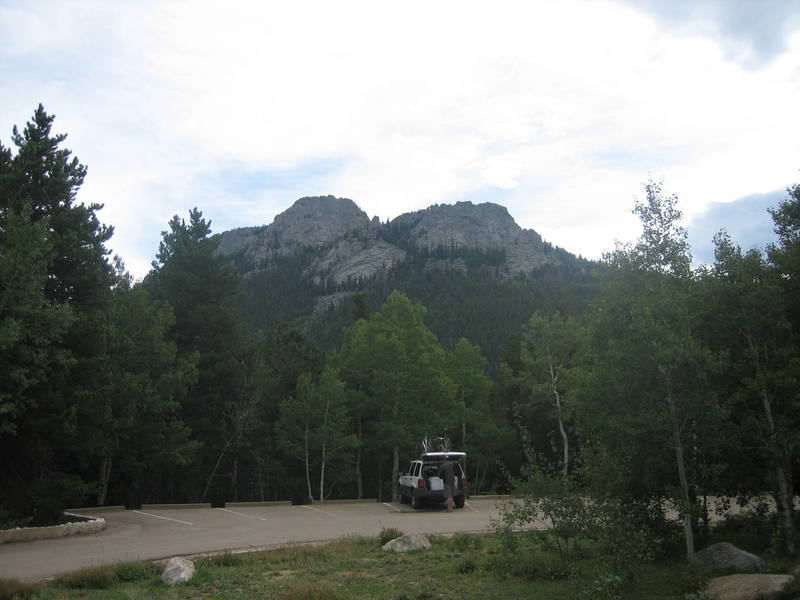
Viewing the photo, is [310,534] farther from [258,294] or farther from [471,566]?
[258,294]

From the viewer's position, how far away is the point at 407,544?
13508mm

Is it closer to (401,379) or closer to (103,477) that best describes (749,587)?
(401,379)

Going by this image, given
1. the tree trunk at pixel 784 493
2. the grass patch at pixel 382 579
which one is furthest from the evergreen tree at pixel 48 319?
the tree trunk at pixel 784 493

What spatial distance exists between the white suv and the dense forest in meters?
3.40

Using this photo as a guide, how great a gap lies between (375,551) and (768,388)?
8158mm

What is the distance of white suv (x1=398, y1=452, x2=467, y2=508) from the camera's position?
76.9 ft

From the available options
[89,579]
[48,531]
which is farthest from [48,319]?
[89,579]

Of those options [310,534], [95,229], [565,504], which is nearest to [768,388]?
[565,504]

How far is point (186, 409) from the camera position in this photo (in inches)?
1282

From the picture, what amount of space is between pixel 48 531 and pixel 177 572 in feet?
26.2

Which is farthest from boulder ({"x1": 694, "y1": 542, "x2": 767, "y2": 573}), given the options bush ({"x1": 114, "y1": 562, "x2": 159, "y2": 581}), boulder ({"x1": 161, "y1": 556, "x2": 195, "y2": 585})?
bush ({"x1": 114, "y1": 562, "x2": 159, "y2": 581})

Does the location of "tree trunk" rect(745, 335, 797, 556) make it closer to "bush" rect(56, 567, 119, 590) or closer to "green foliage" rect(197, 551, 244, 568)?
"green foliage" rect(197, 551, 244, 568)

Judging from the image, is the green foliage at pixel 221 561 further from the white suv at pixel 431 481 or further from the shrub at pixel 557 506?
the white suv at pixel 431 481

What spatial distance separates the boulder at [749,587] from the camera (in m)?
7.57
